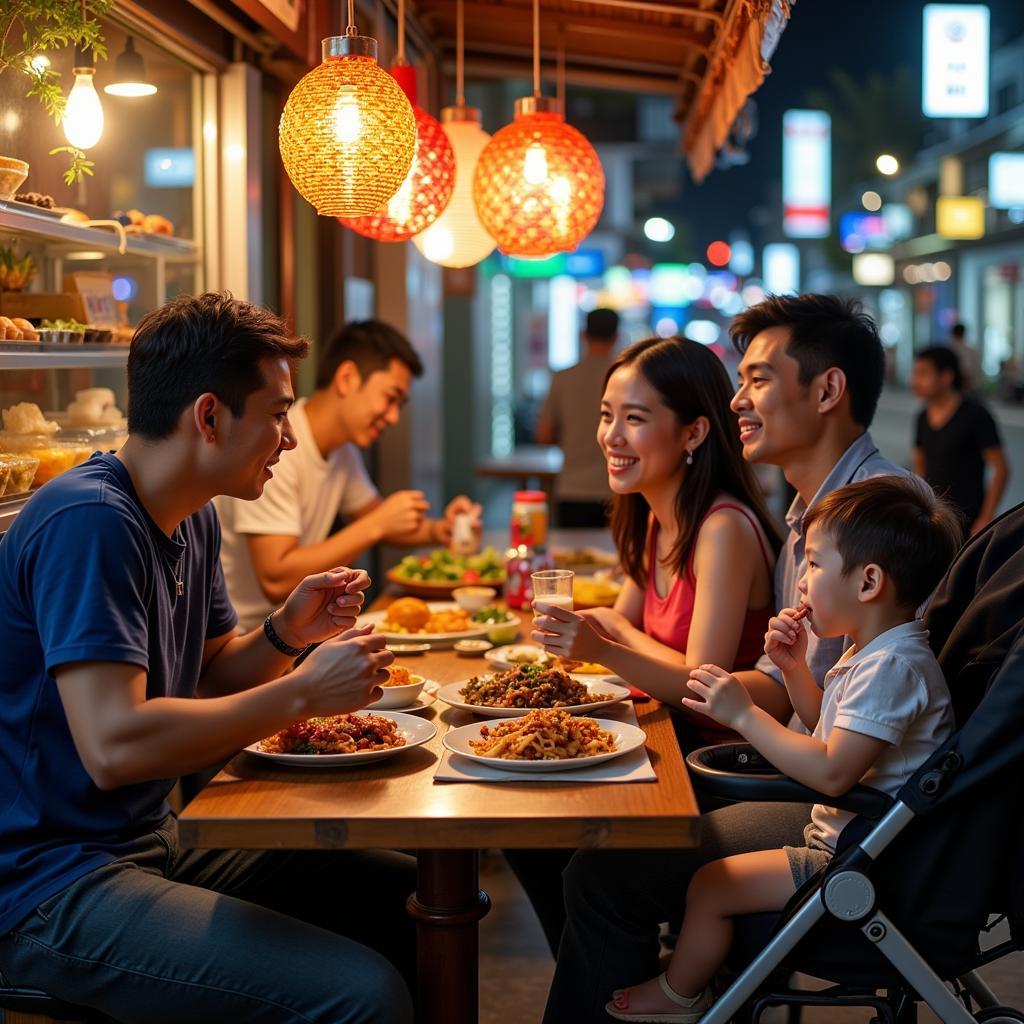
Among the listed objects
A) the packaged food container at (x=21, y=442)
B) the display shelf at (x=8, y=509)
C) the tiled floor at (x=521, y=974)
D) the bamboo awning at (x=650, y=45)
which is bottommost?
the tiled floor at (x=521, y=974)

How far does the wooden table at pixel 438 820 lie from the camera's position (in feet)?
6.44

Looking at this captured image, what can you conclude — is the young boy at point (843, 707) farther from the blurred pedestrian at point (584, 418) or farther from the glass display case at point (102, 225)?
the blurred pedestrian at point (584, 418)

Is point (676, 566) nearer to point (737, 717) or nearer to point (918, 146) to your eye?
point (737, 717)

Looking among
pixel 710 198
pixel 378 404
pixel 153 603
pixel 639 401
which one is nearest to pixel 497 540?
pixel 378 404

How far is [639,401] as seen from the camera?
3.24m

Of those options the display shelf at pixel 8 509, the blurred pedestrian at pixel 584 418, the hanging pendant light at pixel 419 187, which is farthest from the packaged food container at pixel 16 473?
the blurred pedestrian at pixel 584 418

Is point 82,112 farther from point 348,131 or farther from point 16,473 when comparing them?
point 16,473

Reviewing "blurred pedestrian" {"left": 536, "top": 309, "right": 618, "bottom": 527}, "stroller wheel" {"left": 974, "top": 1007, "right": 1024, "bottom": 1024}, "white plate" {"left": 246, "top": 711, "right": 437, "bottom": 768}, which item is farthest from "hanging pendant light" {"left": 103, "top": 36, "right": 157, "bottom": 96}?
"blurred pedestrian" {"left": 536, "top": 309, "right": 618, "bottom": 527}

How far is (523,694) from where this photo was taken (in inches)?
103

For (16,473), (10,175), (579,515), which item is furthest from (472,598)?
(579,515)

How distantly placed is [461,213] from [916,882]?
295 centimetres

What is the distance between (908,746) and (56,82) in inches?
98.4

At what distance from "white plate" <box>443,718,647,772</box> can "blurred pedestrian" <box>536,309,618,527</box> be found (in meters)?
5.75

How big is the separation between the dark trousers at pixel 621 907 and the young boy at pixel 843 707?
66mm
